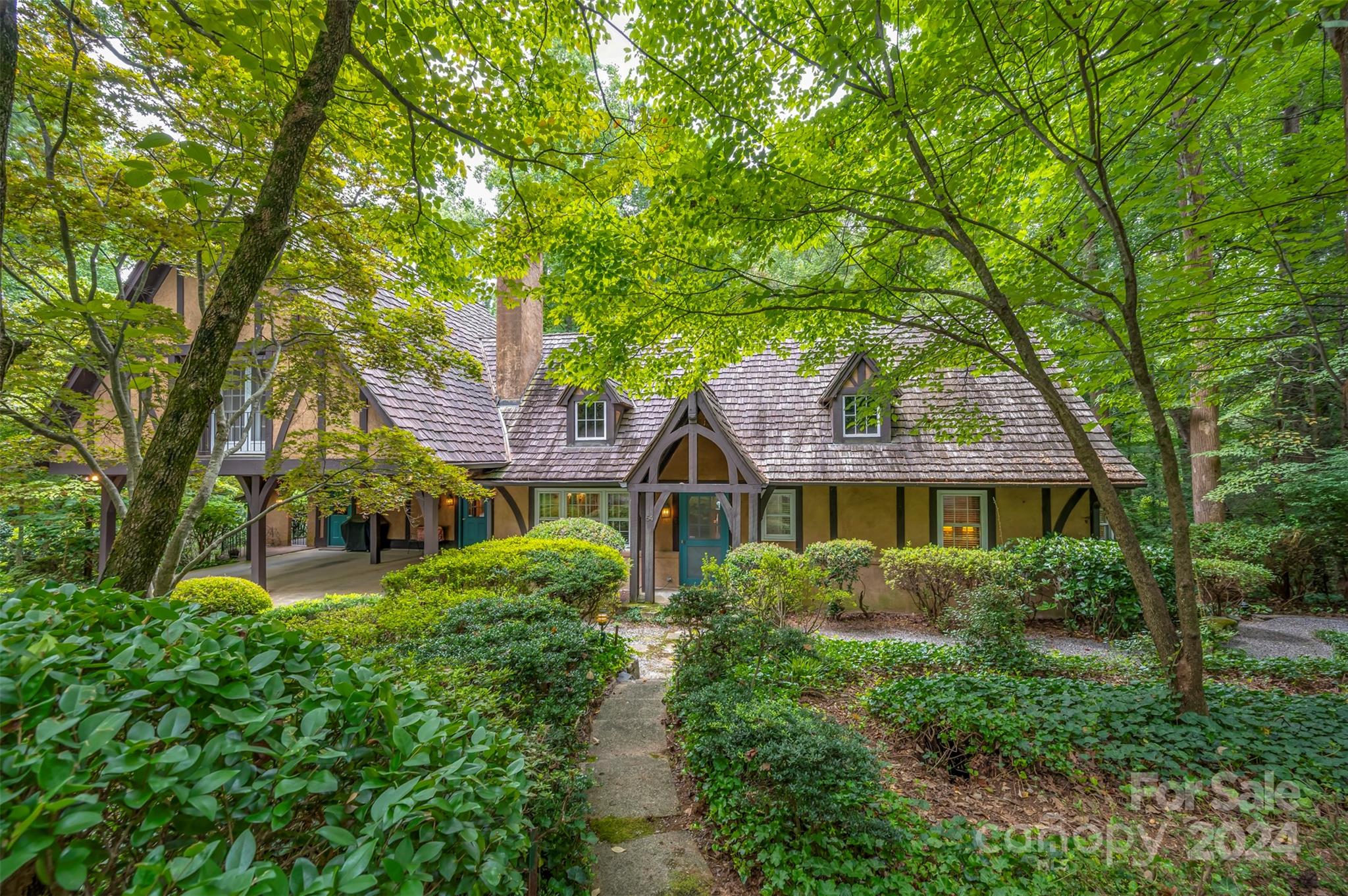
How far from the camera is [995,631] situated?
608cm

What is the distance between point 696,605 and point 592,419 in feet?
24.3

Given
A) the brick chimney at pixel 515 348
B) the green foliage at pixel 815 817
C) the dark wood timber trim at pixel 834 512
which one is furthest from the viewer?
the brick chimney at pixel 515 348

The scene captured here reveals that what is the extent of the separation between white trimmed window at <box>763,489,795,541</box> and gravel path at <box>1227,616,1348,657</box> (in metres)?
6.66

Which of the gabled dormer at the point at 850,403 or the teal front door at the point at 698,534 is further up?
the gabled dormer at the point at 850,403

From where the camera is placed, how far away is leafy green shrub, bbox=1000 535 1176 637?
7852 mm

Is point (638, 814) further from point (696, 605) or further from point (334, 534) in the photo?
point (334, 534)

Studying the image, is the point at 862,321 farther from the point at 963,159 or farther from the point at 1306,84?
the point at 1306,84

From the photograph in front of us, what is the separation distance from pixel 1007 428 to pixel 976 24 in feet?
29.9

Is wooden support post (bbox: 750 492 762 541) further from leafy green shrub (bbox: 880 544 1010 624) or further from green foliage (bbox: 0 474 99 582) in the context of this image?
green foliage (bbox: 0 474 99 582)

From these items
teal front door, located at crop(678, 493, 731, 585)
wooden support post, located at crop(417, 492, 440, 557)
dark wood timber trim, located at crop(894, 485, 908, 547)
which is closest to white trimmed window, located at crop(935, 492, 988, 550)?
dark wood timber trim, located at crop(894, 485, 908, 547)

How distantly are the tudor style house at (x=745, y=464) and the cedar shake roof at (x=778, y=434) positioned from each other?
4cm

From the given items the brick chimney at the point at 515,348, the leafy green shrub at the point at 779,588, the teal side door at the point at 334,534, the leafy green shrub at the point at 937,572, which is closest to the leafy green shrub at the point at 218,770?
the leafy green shrub at the point at 779,588

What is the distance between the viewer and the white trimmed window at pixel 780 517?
10.6m

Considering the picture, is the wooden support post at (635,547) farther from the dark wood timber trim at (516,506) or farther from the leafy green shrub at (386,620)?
the leafy green shrub at (386,620)
